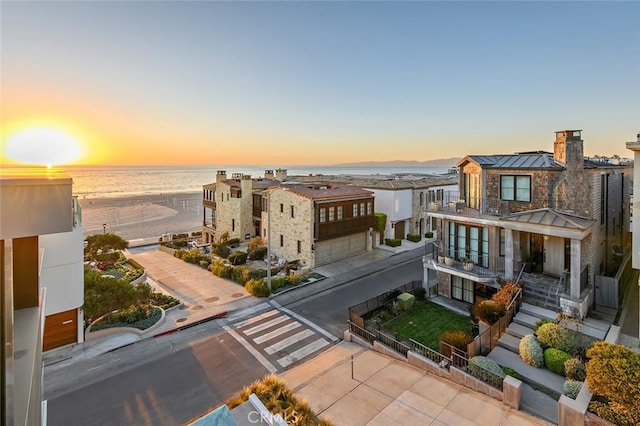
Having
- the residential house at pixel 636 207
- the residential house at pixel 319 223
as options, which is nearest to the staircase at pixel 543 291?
the residential house at pixel 636 207

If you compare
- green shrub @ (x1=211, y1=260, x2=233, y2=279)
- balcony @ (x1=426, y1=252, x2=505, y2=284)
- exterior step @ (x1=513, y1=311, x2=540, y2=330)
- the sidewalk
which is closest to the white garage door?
the sidewalk

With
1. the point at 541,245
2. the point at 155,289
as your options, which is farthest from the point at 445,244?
the point at 155,289

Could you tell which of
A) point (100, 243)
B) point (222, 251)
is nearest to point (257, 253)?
point (222, 251)

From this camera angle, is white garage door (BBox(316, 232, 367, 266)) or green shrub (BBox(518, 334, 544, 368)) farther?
white garage door (BBox(316, 232, 367, 266))

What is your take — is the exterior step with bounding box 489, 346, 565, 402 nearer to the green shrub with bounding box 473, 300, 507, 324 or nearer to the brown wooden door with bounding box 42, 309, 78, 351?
the green shrub with bounding box 473, 300, 507, 324

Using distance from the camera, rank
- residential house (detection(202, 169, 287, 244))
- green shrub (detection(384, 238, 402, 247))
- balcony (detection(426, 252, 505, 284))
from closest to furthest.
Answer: balcony (detection(426, 252, 505, 284)), green shrub (detection(384, 238, 402, 247)), residential house (detection(202, 169, 287, 244))

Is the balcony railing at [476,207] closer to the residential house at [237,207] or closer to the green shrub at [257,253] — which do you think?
the green shrub at [257,253]

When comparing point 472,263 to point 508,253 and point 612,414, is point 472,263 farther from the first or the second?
point 612,414

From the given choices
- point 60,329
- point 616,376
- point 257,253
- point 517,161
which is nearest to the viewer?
point 616,376
